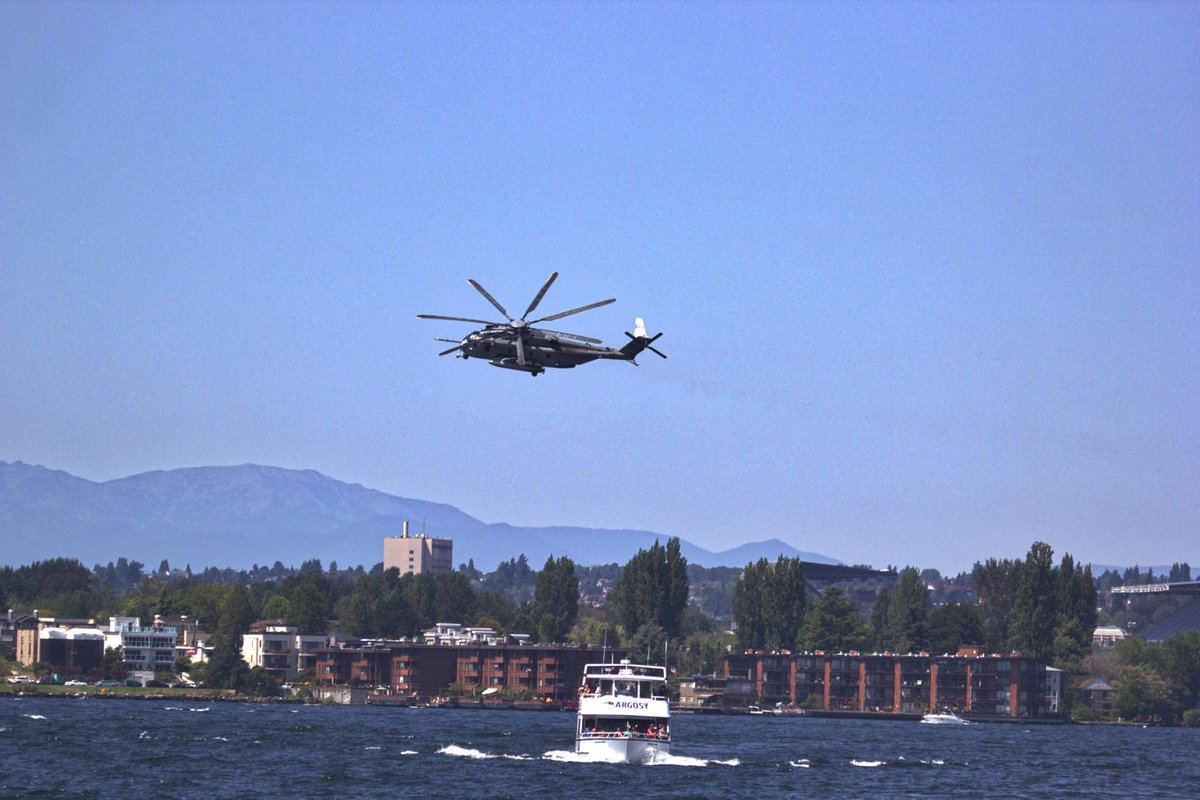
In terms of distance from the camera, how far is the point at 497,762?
11412cm

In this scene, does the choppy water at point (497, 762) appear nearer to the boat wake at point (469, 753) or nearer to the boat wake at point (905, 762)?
the boat wake at point (469, 753)

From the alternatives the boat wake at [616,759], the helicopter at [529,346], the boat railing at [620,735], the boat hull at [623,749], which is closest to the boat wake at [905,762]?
the boat wake at [616,759]

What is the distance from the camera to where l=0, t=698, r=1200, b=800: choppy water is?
313 feet

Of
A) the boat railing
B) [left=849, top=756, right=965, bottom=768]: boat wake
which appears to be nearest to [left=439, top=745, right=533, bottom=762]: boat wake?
the boat railing

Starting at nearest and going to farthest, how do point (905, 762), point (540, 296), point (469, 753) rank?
point (540, 296), point (469, 753), point (905, 762)

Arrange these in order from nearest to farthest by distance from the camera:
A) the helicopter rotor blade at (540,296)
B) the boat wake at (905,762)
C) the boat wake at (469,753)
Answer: the helicopter rotor blade at (540,296) → the boat wake at (469,753) → the boat wake at (905,762)

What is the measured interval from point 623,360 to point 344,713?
119 meters

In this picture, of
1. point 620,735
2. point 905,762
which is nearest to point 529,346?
point 620,735

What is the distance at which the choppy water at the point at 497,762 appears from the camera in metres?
95.4

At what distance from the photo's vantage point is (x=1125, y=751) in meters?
159

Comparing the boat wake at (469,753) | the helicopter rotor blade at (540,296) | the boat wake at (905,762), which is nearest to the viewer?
the helicopter rotor blade at (540,296)

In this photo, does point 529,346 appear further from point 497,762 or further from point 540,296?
point 497,762

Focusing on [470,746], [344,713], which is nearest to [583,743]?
[470,746]

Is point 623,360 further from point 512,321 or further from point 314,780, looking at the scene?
point 314,780
